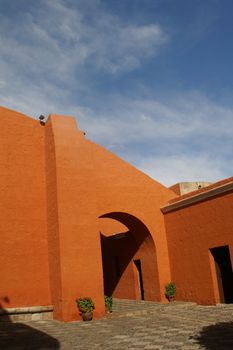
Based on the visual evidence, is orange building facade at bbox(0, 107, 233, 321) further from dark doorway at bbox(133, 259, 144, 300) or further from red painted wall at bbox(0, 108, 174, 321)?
dark doorway at bbox(133, 259, 144, 300)

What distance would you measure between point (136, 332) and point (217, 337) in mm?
1946

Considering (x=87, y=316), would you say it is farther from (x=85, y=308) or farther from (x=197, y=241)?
(x=197, y=241)

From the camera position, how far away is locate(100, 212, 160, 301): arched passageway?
13.5m

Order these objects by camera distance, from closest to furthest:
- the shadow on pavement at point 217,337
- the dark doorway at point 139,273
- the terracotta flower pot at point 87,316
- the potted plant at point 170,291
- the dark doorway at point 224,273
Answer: the shadow on pavement at point 217,337
the terracotta flower pot at point 87,316
the dark doorway at point 224,273
the potted plant at point 170,291
the dark doorway at point 139,273

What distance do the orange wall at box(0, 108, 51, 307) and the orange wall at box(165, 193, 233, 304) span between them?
14.8ft

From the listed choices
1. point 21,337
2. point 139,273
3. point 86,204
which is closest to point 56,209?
point 86,204

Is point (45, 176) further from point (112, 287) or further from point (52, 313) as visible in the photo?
point (112, 287)

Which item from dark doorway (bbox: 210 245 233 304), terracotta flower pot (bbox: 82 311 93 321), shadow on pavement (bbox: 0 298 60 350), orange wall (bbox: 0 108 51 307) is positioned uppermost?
orange wall (bbox: 0 108 51 307)

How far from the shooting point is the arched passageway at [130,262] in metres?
13.5

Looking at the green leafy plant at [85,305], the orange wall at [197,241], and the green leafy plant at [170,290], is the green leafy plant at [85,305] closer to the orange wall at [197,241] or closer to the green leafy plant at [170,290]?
the green leafy plant at [170,290]


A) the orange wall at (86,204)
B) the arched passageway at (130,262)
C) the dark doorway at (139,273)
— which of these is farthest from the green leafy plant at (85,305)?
the dark doorway at (139,273)

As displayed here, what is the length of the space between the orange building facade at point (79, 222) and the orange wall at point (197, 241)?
0.03 metres

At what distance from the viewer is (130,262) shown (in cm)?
1535

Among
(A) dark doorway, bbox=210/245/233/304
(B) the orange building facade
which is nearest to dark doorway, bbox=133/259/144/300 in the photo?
(B) the orange building facade
